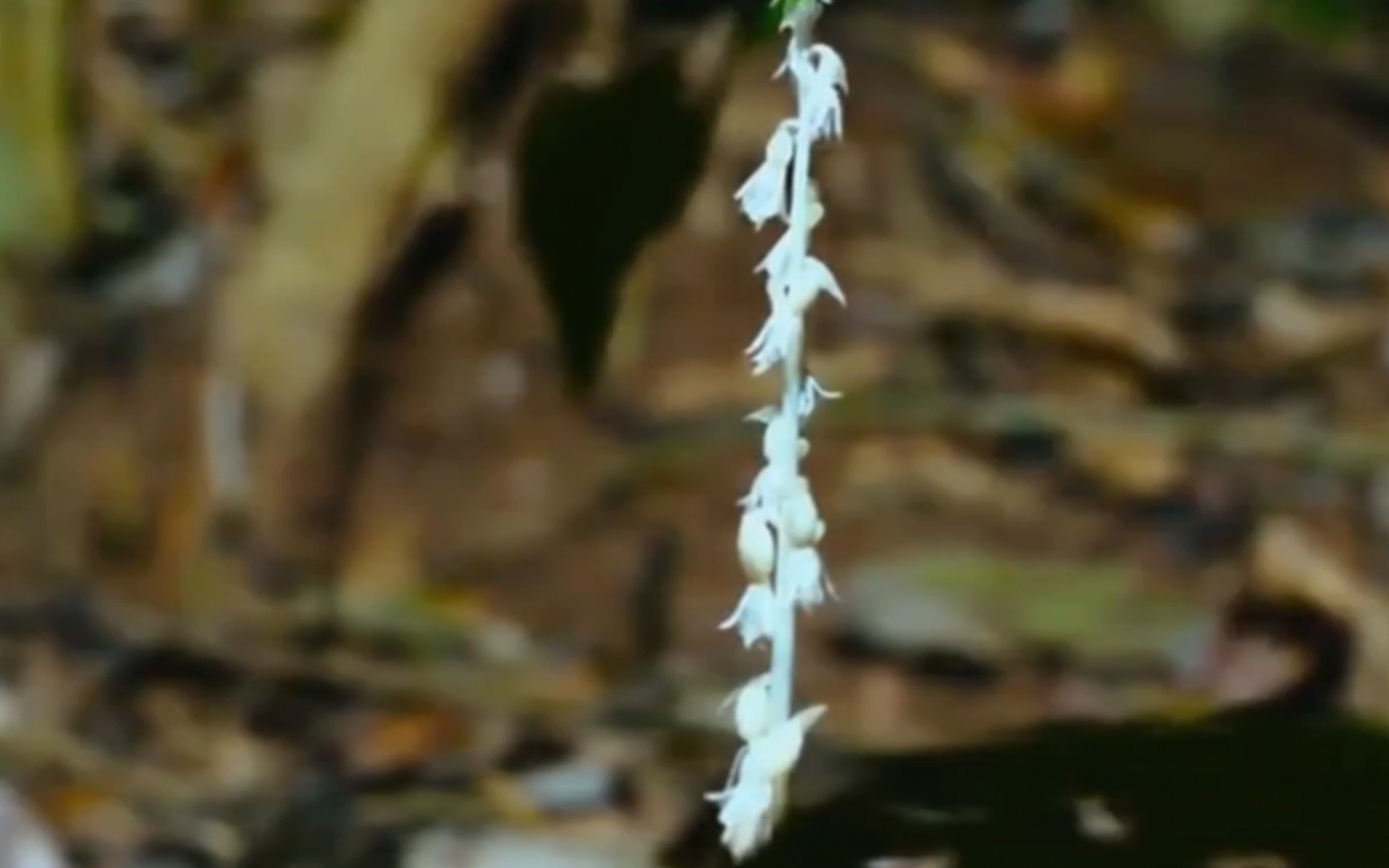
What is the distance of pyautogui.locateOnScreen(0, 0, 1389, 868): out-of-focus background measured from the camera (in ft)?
2.35

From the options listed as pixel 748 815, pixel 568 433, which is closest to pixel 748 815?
pixel 748 815

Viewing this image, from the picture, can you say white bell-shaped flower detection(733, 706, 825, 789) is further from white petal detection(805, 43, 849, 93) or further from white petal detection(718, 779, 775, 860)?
white petal detection(805, 43, 849, 93)

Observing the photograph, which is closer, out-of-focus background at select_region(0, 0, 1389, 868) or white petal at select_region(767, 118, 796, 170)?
white petal at select_region(767, 118, 796, 170)

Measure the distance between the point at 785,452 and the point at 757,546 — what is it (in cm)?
2

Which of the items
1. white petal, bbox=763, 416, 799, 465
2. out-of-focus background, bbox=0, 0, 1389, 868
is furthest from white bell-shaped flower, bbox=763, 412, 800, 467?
out-of-focus background, bbox=0, 0, 1389, 868

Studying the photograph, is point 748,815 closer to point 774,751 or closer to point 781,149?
point 774,751

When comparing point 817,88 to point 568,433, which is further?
point 568,433

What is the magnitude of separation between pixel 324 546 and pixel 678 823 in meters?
0.29

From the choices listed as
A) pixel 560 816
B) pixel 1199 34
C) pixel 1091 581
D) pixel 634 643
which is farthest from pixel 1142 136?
pixel 560 816

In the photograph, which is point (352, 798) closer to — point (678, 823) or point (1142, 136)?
point (678, 823)

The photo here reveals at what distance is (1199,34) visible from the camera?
1.52m

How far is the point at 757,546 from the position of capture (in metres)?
0.38

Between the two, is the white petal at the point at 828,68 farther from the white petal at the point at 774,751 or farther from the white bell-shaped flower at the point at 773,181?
the white petal at the point at 774,751

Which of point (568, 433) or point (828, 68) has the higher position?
point (568, 433)
